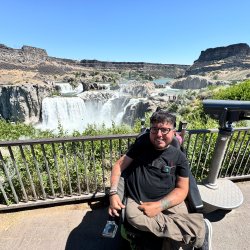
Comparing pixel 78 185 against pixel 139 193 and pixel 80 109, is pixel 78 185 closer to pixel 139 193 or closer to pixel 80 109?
pixel 139 193

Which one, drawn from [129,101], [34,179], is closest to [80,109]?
[129,101]

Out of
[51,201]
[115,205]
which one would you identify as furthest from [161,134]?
[51,201]

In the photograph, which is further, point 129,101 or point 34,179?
point 129,101

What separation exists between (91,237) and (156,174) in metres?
1.39

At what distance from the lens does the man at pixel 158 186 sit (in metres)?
2.00

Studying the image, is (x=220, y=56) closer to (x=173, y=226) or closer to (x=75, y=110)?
(x=75, y=110)

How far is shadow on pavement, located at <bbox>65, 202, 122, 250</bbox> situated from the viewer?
8.80ft

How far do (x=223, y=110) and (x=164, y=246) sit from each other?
1770 millimetres

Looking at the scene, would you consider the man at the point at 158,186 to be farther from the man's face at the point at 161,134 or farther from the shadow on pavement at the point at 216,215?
the shadow on pavement at the point at 216,215

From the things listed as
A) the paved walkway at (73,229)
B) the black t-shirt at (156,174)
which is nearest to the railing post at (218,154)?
the paved walkway at (73,229)

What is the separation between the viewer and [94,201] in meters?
3.47

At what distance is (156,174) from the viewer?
2262mm

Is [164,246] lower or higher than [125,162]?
lower

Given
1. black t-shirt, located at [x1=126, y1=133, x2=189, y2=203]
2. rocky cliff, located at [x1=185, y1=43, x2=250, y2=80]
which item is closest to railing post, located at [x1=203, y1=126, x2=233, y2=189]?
black t-shirt, located at [x1=126, y1=133, x2=189, y2=203]
